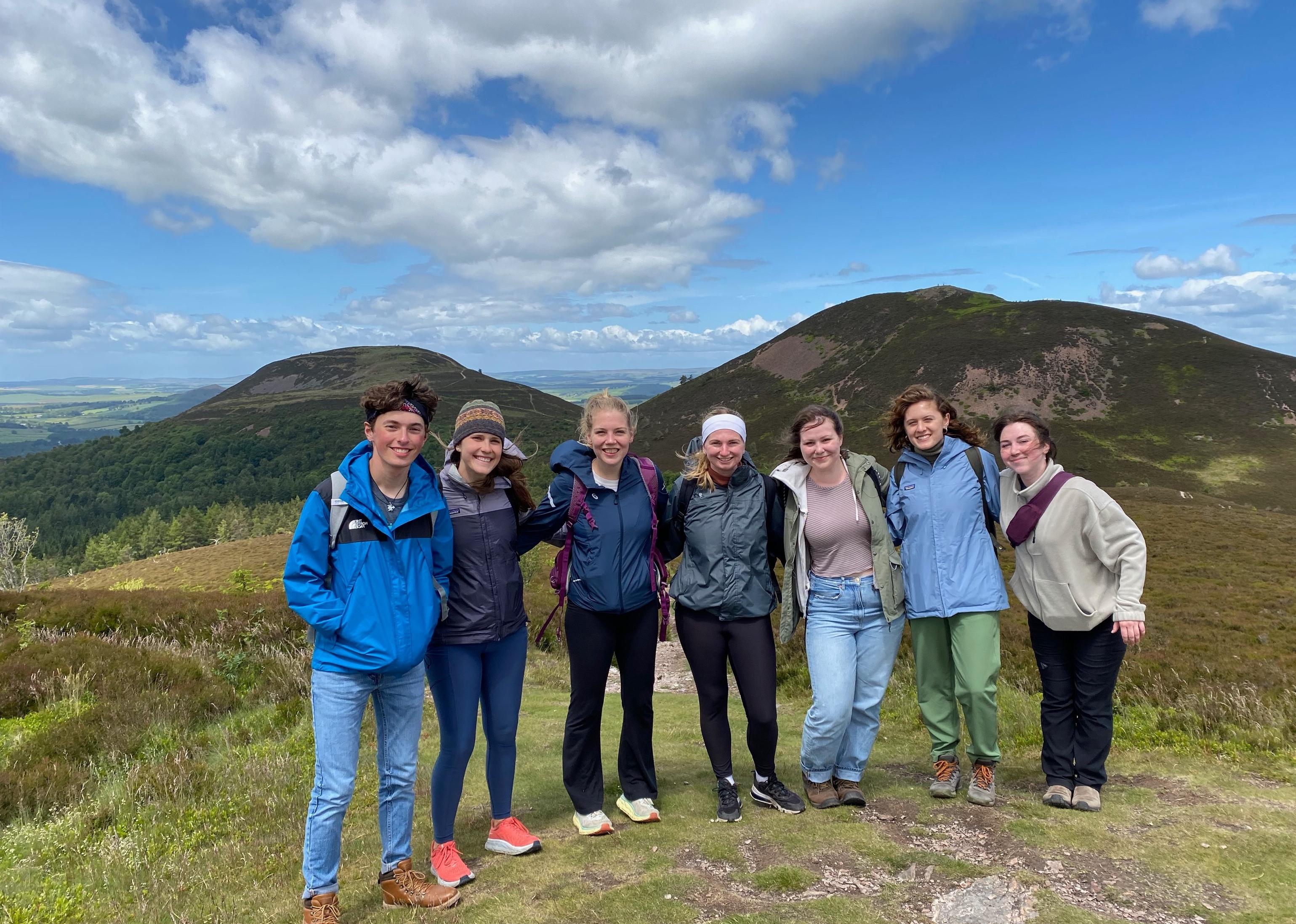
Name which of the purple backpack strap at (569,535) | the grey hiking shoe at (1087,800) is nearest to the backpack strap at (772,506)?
the purple backpack strap at (569,535)

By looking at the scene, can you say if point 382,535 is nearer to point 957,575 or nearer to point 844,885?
point 844,885

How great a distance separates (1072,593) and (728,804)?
2778 millimetres

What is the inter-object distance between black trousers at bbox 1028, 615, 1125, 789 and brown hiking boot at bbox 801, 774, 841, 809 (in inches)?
62.5

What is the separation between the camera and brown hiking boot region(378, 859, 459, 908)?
3.76 meters

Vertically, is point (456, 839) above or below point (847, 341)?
below

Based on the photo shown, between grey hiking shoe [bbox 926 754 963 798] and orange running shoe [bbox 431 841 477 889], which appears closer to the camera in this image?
orange running shoe [bbox 431 841 477 889]

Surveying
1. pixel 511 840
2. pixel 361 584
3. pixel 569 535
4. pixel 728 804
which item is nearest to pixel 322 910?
pixel 511 840

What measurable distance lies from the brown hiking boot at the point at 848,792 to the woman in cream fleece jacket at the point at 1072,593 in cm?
129

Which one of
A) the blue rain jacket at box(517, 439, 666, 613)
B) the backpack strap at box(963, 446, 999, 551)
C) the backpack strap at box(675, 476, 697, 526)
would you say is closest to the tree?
the blue rain jacket at box(517, 439, 666, 613)

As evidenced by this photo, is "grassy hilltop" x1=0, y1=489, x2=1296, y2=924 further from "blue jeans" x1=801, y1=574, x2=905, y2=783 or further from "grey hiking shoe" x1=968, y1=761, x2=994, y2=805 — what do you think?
"blue jeans" x1=801, y1=574, x2=905, y2=783

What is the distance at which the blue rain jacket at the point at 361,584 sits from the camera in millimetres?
3465

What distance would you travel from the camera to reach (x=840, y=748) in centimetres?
509

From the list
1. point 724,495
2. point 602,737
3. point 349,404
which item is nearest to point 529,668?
point 602,737

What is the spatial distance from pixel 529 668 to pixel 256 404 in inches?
8389
